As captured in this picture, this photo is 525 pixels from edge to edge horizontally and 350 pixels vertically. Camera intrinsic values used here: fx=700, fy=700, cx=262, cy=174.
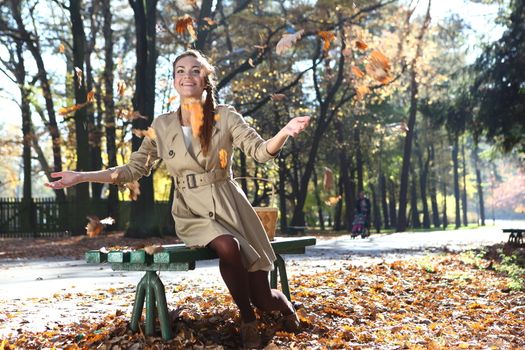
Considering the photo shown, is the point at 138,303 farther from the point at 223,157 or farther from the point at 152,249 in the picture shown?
the point at 223,157

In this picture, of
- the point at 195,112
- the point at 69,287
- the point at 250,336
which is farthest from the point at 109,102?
the point at 250,336

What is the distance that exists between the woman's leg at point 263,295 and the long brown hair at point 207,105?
1.01m

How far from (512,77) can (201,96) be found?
17.2 m

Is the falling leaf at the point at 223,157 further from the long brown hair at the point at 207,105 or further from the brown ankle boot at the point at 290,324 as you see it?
the brown ankle boot at the point at 290,324

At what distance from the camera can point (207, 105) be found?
208 inches

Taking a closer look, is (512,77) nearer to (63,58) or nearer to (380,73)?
(380,73)

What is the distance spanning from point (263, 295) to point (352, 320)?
131 cm

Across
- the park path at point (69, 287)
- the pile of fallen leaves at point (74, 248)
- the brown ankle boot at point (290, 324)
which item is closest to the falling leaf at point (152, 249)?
the brown ankle boot at point (290, 324)

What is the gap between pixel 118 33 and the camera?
31.6m

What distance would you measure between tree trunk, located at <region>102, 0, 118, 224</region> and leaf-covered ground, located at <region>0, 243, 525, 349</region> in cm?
2015

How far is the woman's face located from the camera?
5.18 metres

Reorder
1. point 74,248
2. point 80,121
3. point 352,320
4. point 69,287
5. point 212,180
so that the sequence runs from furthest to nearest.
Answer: point 80,121, point 74,248, point 69,287, point 352,320, point 212,180

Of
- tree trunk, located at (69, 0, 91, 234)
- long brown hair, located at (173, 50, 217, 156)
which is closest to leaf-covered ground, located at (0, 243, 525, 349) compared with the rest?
long brown hair, located at (173, 50, 217, 156)

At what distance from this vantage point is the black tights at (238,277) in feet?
15.9
